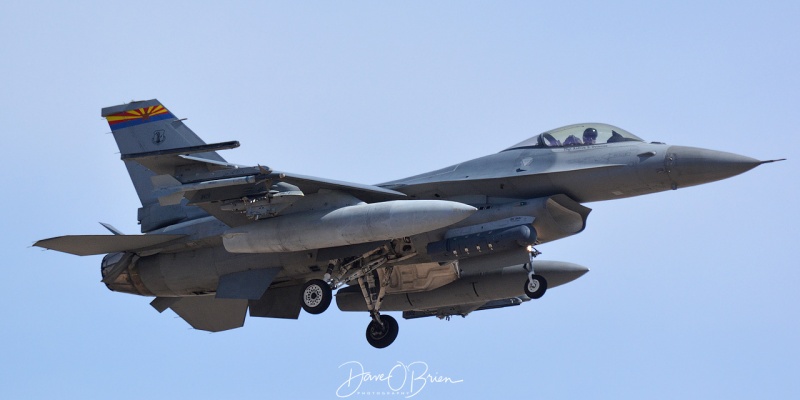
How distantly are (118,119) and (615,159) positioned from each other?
9.14 metres

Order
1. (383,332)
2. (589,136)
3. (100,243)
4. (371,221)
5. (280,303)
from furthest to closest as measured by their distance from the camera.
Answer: (383,332), (280,303), (100,243), (589,136), (371,221)

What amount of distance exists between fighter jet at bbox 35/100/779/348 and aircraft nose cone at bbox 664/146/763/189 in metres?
0.02

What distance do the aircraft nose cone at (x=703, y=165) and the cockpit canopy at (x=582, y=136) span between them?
2.97 ft

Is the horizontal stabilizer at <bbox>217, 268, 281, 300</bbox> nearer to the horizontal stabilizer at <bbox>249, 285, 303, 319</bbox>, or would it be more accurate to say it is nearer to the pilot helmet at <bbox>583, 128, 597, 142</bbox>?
the horizontal stabilizer at <bbox>249, 285, 303, 319</bbox>

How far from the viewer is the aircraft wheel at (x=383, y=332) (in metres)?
21.6

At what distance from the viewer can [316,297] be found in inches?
794

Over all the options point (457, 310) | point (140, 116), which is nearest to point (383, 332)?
point (457, 310)

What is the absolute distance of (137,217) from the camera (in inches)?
872

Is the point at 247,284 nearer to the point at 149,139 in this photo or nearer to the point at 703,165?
the point at 149,139

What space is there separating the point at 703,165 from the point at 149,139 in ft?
31.9

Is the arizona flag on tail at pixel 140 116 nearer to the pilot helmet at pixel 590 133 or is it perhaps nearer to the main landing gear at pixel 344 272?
the main landing gear at pixel 344 272

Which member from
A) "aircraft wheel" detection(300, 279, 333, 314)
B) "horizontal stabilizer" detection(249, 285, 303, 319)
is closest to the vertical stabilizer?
"horizontal stabilizer" detection(249, 285, 303, 319)

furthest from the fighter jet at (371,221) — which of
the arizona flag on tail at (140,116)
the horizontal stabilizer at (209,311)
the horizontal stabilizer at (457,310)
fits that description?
the horizontal stabilizer at (457,310)

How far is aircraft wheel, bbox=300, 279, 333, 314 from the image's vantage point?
20.1m
